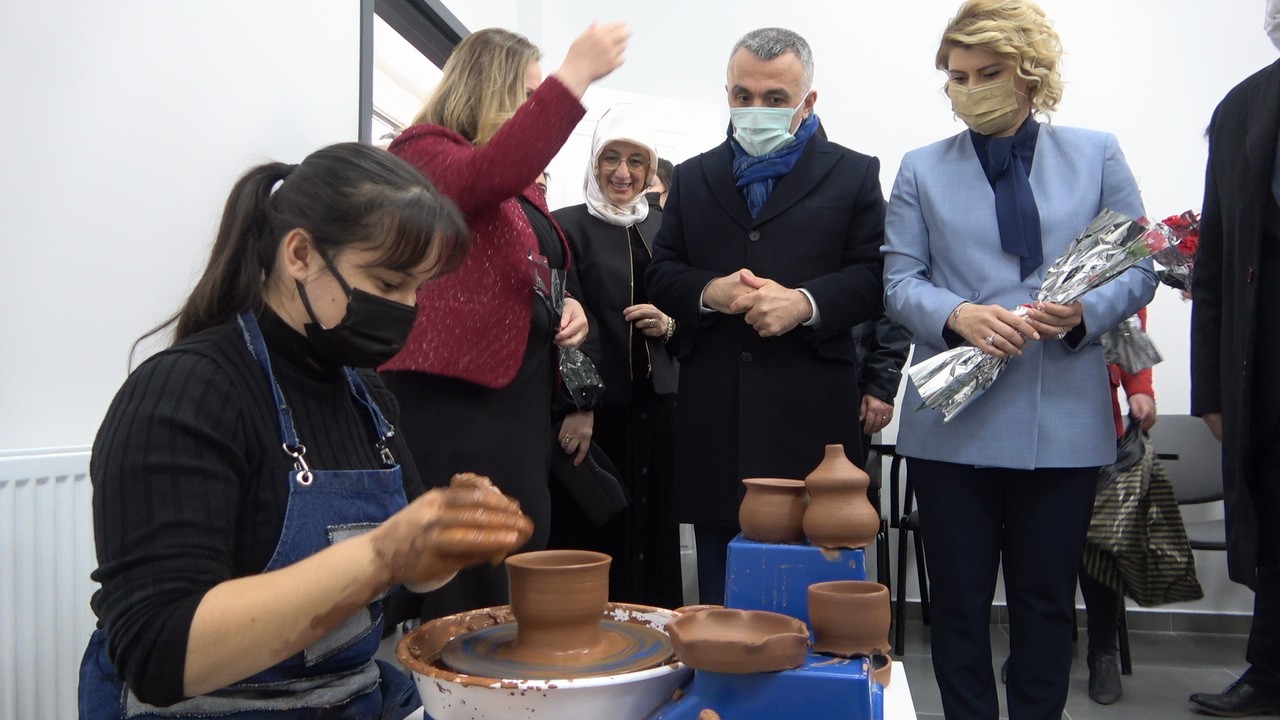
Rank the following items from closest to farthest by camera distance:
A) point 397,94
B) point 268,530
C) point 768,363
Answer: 1. point 268,530
2. point 768,363
3. point 397,94

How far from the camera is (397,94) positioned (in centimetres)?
470

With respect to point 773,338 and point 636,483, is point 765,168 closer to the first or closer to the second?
point 773,338

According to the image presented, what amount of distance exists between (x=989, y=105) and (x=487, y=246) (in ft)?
3.91

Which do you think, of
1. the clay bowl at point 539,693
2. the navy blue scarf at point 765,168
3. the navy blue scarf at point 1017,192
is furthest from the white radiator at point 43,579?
the navy blue scarf at point 1017,192

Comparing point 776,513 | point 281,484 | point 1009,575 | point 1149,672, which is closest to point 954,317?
point 1009,575

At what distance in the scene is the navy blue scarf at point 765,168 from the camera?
99.8 inches

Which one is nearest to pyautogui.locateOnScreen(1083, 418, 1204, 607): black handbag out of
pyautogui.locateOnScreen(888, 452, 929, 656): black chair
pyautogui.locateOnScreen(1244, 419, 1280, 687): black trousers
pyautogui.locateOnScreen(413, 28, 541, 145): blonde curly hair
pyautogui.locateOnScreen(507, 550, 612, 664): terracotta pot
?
pyautogui.locateOnScreen(1244, 419, 1280, 687): black trousers

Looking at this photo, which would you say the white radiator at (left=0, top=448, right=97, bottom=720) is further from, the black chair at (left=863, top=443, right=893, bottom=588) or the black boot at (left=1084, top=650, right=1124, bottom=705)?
the black boot at (left=1084, top=650, right=1124, bottom=705)

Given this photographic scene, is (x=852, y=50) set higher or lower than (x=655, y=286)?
higher

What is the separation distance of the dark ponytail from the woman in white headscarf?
1.58 meters

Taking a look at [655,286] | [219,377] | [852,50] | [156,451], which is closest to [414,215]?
[219,377]

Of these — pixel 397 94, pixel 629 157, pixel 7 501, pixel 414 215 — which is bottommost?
pixel 7 501

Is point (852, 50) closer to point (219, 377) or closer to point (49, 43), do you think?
point (49, 43)

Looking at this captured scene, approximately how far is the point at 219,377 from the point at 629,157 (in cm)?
208
